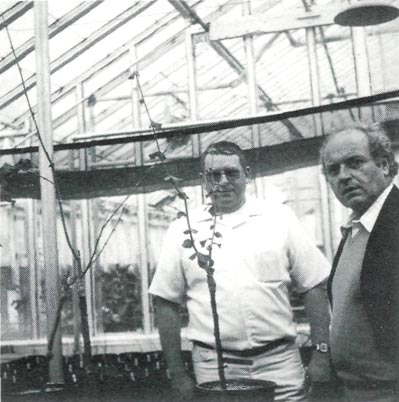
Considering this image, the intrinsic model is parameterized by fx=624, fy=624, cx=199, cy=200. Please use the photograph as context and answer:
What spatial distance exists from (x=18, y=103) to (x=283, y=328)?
4.70 meters

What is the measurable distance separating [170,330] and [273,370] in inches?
12.8

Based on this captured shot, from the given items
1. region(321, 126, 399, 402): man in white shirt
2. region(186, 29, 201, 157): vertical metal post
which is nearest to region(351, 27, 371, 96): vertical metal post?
region(186, 29, 201, 157): vertical metal post

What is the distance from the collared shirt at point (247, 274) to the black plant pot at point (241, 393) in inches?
21.9

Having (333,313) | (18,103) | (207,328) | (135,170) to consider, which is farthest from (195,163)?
(18,103)

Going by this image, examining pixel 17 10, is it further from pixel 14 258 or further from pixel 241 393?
pixel 241 393

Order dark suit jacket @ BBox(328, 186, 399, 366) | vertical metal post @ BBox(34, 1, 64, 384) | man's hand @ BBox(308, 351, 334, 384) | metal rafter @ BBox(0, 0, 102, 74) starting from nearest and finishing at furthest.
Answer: dark suit jacket @ BBox(328, 186, 399, 366), man's hand @ BBox(308, 351, 334, 384), vertical metal post @ BBox(34, 1, 64, 384), metal rafter @ BBox(0, 0, 102, 74)

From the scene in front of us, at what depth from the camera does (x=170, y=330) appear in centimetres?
184

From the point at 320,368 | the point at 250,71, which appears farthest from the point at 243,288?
the point at 250,71

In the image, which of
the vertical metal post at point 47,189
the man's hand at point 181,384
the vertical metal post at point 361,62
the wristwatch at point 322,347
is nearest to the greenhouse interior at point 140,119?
the vertical metal post at point 361,62

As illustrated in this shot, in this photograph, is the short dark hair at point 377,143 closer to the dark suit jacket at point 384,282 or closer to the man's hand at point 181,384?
the dark suit jacket at point 384,282

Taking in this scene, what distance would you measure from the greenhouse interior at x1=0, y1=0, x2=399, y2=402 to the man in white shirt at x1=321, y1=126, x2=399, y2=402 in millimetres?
1138

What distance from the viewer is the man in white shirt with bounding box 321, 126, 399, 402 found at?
1257 millimetres

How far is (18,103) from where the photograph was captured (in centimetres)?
585

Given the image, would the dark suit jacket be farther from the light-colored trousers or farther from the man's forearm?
the man's forearm
